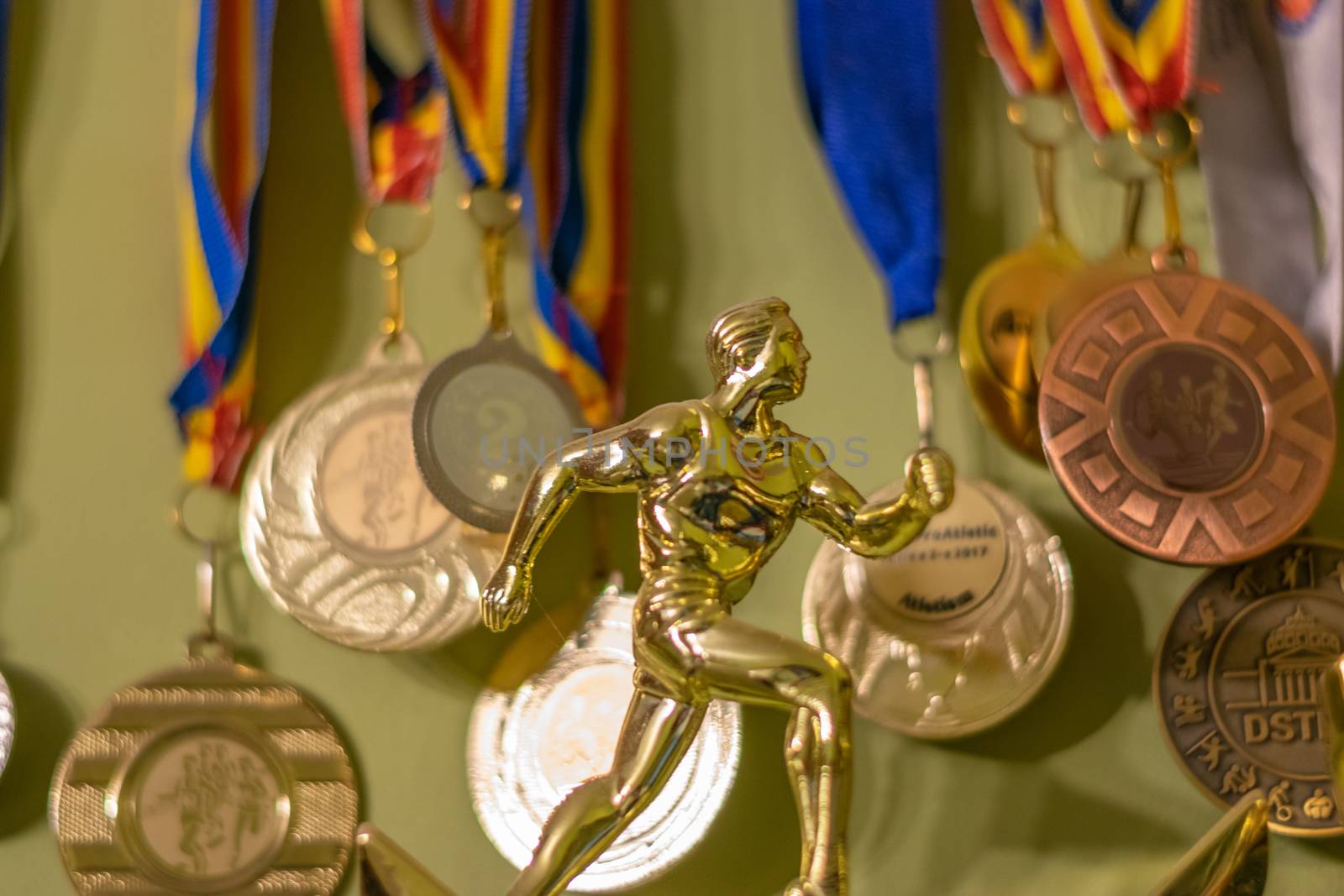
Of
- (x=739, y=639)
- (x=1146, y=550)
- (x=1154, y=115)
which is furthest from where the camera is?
(x=1154, y=115)

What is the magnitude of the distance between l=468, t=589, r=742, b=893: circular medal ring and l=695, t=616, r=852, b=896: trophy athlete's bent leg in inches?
10.5

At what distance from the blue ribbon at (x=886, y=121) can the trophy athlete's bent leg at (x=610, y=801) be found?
49 cm

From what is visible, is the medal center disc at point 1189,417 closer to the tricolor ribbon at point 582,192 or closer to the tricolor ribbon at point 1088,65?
the tricolor ribbon at point 1088,65

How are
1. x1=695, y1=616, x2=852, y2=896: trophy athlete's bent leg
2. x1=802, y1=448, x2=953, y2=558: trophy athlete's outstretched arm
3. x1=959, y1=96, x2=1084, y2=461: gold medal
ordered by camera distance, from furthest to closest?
x1=959, y1=96, x2=1084, y2=461: gold medal < x1=802, y1=448, x2=953, y2=558: trophy athlete's outstretched arm < x1=695, y1=616, x2=852, y2=896: trophy athlete's bent leg

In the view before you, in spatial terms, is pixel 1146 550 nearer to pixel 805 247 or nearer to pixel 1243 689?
pixel 1243 689

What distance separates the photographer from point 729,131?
4.79 ft

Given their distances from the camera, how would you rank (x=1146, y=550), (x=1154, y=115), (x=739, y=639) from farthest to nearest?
(x=1154, y=115) < (x=1146, y=550) < (x=739, y=639)

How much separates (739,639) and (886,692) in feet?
1.08

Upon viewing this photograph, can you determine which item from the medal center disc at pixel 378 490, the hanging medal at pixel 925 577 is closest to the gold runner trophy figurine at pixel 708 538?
the hanging medal at pixel 925 577

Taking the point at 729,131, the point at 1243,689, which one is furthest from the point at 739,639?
the point at 729,131

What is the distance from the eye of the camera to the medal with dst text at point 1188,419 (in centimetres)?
122

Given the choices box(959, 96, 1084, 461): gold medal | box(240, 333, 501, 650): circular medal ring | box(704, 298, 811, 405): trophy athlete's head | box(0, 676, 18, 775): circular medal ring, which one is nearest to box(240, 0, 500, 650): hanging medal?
box(240, 333, 501, 650): circular medal ring

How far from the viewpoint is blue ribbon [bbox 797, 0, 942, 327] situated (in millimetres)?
1343

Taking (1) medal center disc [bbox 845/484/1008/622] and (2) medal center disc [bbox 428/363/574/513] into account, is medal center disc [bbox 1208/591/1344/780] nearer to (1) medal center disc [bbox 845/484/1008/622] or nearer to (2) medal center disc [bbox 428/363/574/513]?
(1) medal center disc [bbox 845/484/1008/622]
